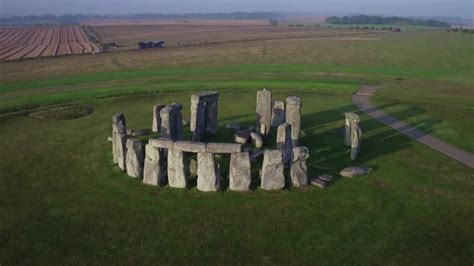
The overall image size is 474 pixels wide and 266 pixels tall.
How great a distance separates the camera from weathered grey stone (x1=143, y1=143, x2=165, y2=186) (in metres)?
17.0

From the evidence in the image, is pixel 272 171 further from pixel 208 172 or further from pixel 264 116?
pixel 264 116

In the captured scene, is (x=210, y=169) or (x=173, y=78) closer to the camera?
(x=210, y=169)

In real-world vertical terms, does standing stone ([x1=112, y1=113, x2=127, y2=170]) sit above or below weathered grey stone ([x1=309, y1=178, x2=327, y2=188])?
above

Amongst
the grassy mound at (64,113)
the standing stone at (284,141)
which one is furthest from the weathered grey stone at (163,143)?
the grassy mound at (64,113)

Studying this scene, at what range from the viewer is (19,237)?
13.6m

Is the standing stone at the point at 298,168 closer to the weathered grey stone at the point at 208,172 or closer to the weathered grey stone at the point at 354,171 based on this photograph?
the weathered grey stone at the point at 354,171

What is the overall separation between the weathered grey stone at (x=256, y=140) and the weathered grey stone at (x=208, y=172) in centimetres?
584

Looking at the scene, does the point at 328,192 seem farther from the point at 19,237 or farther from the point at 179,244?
the point at 19,237

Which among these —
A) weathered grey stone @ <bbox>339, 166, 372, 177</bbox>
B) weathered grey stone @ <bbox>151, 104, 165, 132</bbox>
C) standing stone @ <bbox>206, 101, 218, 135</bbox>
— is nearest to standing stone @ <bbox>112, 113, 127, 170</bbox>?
weathered grey stone @ <bbox>151, 104, 165, 132</bbox>

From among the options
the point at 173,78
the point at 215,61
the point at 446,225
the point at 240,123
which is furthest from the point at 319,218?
the point at 215,61

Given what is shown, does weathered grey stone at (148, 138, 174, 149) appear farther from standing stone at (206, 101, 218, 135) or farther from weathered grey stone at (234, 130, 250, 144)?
standing stone at (206, 101, 218, 135)

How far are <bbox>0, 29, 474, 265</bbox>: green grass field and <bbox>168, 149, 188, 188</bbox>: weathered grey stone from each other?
0.47 metres

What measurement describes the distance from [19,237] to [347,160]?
13.8 m

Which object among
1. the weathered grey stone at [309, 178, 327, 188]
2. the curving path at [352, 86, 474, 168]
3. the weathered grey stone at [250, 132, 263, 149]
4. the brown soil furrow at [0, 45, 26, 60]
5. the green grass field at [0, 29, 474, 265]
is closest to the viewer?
the green grass field at [0, 29, 474, 265]
